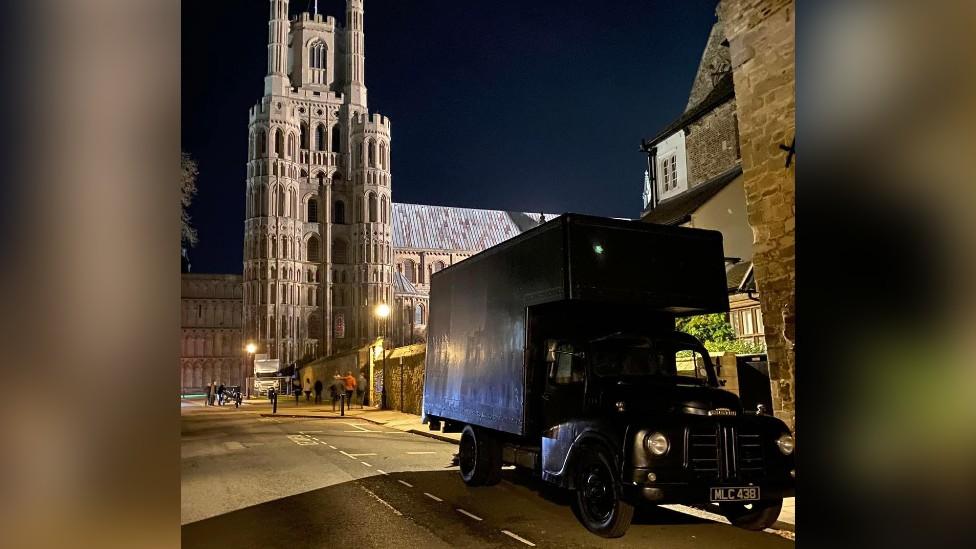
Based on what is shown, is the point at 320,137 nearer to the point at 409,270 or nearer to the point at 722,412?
the point at 409,270

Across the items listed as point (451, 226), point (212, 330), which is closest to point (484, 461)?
point (212, 330)

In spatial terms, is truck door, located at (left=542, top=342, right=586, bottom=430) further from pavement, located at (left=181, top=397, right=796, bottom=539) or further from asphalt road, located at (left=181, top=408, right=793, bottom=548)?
pavement, located at (left=181, top=397, right=796, bottom=539)

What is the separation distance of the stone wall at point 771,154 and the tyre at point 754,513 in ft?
8.76

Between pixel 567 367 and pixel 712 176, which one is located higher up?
pixel 712 176

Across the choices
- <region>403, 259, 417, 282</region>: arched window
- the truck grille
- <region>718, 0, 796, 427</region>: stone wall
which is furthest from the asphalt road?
<region>403, 259, 417, 282</region>: arched window

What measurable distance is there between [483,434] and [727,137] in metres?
18.2

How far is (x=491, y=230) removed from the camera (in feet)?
330

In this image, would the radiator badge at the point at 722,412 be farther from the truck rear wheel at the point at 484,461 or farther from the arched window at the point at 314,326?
the arched window at the point at 314,326

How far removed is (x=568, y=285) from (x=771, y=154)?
453cm

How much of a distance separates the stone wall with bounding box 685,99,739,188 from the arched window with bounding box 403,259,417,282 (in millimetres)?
69005

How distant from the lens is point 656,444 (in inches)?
285

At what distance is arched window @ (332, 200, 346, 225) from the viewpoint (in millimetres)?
89688

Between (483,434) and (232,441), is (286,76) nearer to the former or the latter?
(232,441)
